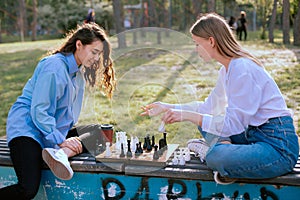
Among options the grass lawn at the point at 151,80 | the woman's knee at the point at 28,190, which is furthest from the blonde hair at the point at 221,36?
the woman's knee at the point at 28,190

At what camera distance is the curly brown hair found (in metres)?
3.29

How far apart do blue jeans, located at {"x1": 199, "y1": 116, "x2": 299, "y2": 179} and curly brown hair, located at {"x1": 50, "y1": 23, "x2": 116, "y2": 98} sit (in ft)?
3.47

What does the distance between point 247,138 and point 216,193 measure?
15.1 inches

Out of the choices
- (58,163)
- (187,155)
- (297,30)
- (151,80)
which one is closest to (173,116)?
(187,155)

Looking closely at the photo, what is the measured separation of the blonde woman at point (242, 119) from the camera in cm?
267

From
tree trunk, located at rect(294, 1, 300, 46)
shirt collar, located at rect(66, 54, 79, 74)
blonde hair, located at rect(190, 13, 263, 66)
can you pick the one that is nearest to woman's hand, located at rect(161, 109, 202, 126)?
blonde hair, located at rect(190, 13, 263, 66)

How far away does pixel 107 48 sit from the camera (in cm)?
333

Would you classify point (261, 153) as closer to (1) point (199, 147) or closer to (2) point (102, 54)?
(1) point (199, 147)

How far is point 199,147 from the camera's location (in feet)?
10.2

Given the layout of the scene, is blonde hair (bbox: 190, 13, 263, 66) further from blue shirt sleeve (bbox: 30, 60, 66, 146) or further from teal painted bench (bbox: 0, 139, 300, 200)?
blue shirt sleeve (bbox: 30, 60, 66, 146)

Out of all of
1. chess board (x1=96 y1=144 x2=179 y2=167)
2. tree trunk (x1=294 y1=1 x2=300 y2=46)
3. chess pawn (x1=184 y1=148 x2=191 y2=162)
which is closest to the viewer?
chess board (x1=96 y1=144 x2=179 y2=167)

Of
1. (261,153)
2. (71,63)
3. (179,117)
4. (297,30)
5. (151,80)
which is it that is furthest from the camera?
(297,30)

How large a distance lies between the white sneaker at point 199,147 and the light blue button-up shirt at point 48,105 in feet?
2.87

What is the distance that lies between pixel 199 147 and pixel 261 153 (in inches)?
21.3
